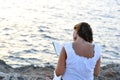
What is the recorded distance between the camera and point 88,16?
67.2 ft

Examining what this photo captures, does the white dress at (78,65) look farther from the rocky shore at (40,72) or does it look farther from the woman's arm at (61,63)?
the rocky shore at (40,72)

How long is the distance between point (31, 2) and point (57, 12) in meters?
3.10

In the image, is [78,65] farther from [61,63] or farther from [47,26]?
[47,26]

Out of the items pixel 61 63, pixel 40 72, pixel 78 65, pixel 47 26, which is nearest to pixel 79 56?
pixel 78 65

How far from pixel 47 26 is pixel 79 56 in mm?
12332

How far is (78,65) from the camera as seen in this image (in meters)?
5.36

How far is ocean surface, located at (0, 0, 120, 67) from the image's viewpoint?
1278 centimetres

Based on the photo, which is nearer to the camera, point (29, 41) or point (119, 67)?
point (119, 67)

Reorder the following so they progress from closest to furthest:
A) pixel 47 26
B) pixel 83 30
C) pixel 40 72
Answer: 1. pixel 83 30
2. pixel 40 72
3. pixel 47 26

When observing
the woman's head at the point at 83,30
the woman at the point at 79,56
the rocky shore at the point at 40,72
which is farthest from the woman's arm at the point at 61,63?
the rocky shore at the point at 40,72

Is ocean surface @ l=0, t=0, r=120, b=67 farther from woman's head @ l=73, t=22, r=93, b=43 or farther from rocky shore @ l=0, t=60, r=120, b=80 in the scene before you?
woman's head @ l=73, t=22, r=93, b=43

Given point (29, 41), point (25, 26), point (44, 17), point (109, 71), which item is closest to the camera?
point (109, 71)

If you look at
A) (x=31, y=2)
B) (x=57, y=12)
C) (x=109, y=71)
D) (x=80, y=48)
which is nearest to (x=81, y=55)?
(x=80, y=48)

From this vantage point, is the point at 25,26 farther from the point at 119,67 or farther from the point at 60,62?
the point at 60,62
